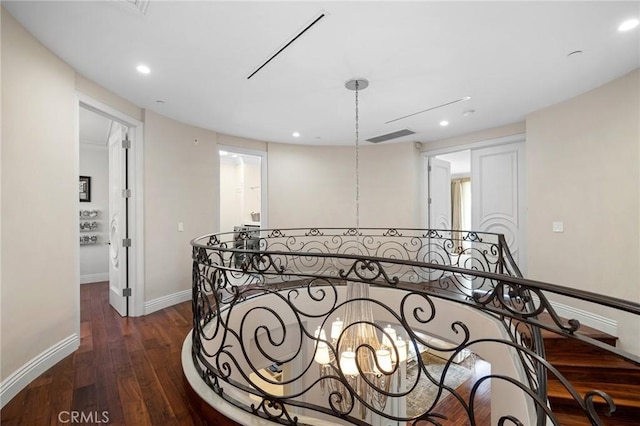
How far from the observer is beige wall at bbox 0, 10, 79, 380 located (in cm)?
201

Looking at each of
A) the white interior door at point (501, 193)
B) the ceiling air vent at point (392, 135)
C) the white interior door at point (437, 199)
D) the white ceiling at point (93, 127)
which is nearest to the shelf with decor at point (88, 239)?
the white ceiling at point (93, 127)

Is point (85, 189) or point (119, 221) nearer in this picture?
point (119, 221)

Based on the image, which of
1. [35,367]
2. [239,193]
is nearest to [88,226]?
[239,193]

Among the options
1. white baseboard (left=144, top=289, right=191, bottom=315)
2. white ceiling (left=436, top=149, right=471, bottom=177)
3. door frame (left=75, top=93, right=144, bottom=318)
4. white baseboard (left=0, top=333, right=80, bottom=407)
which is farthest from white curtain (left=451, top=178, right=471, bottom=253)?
white baseboard (left=0, top=333, right=80, bottom=407)

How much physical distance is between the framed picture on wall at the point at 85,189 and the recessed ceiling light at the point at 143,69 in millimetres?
3819

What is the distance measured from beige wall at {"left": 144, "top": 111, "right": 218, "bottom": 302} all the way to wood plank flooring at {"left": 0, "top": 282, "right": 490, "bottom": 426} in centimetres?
77

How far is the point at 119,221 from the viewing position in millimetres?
3617

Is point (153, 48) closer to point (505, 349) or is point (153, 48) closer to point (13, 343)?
point (13, 343)

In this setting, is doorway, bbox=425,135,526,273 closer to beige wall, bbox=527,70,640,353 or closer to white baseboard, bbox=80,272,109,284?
beige wall, bbox=527,70,640,353

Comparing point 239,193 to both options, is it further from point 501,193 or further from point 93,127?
point 501,193

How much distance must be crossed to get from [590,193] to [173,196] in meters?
5.27

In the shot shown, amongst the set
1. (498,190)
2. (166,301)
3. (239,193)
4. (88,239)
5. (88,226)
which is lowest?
(166,301)

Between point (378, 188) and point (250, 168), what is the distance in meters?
3.43

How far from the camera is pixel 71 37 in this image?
219 cm
